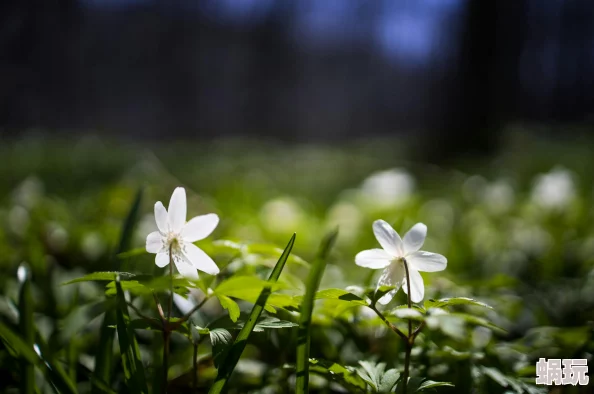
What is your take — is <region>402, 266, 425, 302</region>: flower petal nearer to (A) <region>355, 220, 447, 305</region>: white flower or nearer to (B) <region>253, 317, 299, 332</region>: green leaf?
(A) <region>355, 220, 447, 305</region>: white flower

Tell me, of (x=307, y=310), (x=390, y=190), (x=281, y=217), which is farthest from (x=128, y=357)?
(x=390, y=190)

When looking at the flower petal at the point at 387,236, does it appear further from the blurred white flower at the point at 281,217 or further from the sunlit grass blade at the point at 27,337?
the blurred white flower at the point at 281,217

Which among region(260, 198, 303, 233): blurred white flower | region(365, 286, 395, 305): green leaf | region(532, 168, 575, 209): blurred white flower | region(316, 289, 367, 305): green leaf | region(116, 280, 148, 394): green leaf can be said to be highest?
region(532, 168, 575, 209): blurred white flower

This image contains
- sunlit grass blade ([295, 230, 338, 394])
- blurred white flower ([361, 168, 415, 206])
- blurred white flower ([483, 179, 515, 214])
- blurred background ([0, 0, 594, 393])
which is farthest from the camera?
blurred white flower ([483, 179, 515, 214])

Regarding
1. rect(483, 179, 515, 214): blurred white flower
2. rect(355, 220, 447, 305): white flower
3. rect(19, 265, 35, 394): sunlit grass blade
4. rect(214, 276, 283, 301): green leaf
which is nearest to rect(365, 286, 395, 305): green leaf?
rect(355, 220, 447, 305): white flower

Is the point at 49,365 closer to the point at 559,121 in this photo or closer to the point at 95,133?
the point at 95,133

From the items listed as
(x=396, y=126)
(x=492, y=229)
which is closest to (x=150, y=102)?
(x=396, y=126)

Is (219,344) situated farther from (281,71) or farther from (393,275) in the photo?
(281,71)

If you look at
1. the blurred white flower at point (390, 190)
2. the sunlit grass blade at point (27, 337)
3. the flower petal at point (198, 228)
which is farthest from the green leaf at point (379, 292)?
the blurred white flower at point (390, 190)
